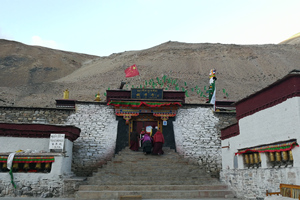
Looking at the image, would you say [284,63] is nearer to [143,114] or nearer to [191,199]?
[143,114]

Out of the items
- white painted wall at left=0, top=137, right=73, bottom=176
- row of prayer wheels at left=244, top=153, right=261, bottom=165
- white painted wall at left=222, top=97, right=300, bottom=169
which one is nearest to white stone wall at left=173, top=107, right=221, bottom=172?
white painted wall at left=222, top=97, right=300, bottom=169

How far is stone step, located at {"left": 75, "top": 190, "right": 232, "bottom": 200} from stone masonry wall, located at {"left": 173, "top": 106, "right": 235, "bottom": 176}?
11.7 ft

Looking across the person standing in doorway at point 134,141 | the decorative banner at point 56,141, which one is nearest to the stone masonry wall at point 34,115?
the person standing in doorway at point 134,141

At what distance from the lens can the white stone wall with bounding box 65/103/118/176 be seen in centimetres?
1063

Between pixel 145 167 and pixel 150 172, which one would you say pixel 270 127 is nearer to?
pixel 150 172

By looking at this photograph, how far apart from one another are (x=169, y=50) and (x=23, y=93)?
2734 cm

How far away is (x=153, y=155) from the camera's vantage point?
34.1 ft

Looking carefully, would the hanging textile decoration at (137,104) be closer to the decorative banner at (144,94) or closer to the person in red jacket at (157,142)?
the decorative banner at (144,94)

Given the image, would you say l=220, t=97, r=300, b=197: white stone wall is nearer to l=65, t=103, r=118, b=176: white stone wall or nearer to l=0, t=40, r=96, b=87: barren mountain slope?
l=65, t=103, r=118, b=176: white stone wall

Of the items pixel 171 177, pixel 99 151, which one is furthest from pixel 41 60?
pixel 171 177

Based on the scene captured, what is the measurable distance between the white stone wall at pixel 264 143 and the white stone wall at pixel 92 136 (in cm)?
507

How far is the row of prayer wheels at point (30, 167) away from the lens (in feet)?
25.7

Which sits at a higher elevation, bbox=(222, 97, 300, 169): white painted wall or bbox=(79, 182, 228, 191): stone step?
bbox=(222, 97, 300, 169): white painted wall

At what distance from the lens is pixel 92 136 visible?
11.5 m
